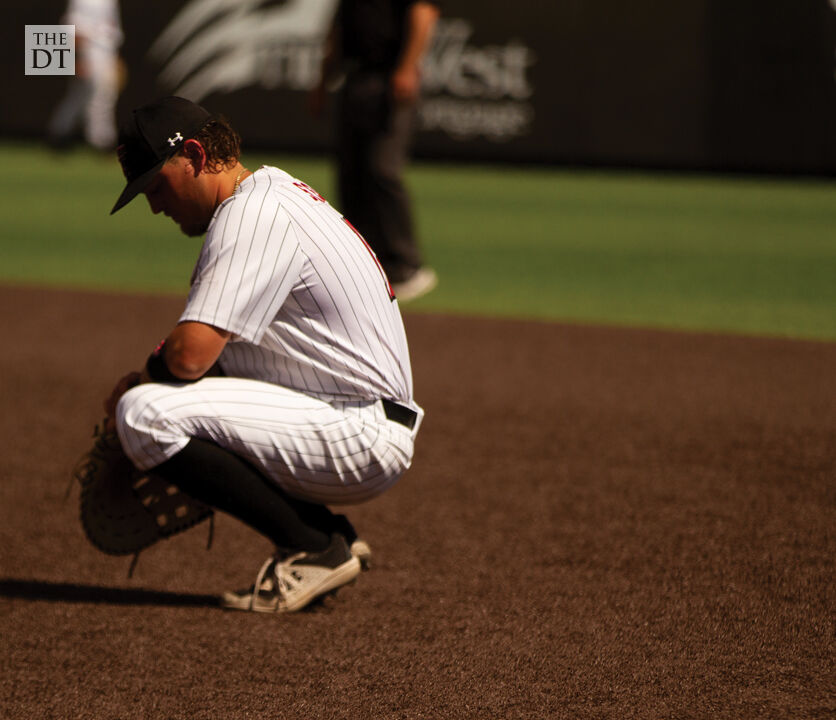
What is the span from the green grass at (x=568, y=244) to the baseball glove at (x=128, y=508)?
453cm

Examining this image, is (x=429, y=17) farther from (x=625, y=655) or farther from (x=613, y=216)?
(x=625, y=655)

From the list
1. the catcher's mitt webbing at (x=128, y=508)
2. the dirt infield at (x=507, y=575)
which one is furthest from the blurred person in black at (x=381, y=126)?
the catcher's mitt webbing at (x=128, y=508)

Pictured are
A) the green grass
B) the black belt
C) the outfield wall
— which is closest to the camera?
the black belt

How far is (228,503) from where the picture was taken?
137 inches

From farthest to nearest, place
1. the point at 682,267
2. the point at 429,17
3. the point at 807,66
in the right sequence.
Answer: the point at 807,66 < the point at 682,267 < the point at 429,17

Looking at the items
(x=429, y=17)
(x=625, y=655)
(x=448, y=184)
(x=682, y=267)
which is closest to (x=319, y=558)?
(x=625, y=655)

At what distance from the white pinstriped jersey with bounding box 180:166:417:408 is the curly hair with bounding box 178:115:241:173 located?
0.08 meters

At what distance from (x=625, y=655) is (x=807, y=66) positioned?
41.2ft

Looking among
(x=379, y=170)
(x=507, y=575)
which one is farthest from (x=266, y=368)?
A: (x=379, y=170)

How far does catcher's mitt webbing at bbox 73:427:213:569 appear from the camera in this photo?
373 centimetres

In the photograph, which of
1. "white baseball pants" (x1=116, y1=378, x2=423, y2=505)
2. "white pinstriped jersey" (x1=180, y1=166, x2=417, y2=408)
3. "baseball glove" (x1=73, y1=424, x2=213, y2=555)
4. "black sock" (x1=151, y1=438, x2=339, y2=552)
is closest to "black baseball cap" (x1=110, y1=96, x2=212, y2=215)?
"white pinstriped jersey" (x1=180, y1=166, x2=417, y2=408)

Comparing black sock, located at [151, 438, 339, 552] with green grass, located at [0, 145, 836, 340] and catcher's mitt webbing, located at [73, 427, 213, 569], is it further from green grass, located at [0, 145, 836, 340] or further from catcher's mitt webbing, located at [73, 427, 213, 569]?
green grass, located at [0, 145, 836, 340]

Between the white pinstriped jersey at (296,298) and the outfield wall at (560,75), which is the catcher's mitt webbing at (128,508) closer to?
the white pinstriped jersey at (296,298)

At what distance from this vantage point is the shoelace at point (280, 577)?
362cm
